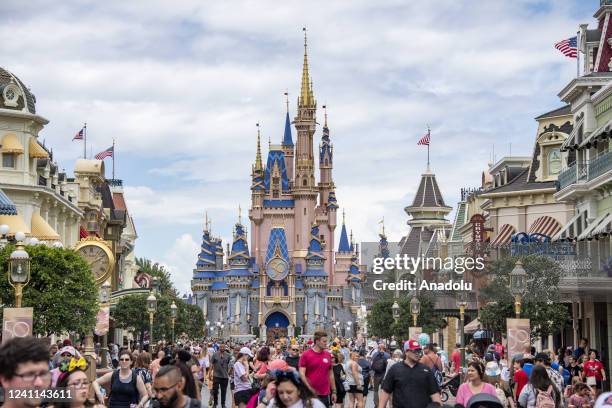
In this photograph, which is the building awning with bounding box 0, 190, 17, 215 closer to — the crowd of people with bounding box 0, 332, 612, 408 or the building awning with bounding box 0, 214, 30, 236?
the building awning with bounding box 0, 214, 30, 236

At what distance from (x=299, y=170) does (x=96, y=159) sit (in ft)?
329

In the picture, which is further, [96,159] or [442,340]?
[442,340]

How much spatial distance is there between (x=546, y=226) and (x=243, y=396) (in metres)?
38.9

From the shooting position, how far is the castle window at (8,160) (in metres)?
54.4

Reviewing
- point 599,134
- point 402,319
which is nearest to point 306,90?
point 402,319

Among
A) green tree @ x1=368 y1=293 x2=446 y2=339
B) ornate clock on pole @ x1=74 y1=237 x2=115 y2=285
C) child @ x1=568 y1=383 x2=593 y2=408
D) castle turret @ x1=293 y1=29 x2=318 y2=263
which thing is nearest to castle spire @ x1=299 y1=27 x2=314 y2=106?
castle turret @ x1=293 y1=29 x2=318 y2=263

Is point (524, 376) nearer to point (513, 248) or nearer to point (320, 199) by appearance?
point (513, 248)

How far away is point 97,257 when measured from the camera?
43125 mm

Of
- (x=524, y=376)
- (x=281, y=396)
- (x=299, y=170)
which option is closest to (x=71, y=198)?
(x=524, y=376)

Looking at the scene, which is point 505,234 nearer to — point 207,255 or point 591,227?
point 591,227

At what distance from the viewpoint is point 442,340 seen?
289 feet

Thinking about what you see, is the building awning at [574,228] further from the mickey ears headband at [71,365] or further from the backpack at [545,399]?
the mickey ears headband at [71,365]

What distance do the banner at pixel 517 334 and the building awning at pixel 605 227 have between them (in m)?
7.76

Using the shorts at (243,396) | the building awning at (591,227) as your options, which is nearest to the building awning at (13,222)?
the building awning at (591,227)
